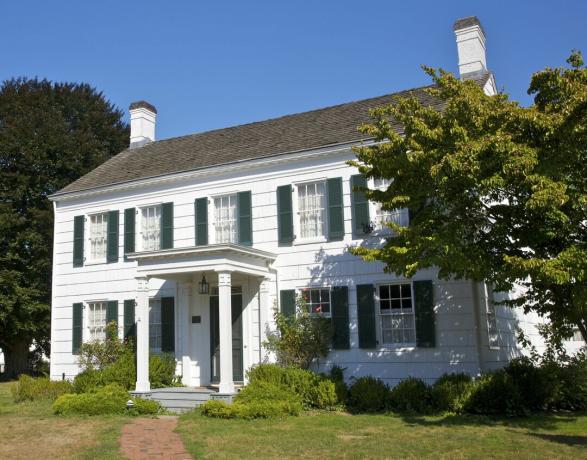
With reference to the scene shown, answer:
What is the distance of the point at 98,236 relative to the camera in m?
19.9

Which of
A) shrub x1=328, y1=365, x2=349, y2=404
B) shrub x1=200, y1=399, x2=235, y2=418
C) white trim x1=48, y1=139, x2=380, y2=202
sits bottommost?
shrub x1=200, y1=399, x2=235, y2=418

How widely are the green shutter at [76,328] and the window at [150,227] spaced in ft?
10.1

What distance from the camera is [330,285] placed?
52.2 feet

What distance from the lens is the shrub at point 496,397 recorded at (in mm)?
12539

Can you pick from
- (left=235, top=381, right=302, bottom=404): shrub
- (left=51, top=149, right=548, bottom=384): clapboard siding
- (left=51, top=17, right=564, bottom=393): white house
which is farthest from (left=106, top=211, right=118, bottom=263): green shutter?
(left=235, top=381, right=302, bottom=404): shrub

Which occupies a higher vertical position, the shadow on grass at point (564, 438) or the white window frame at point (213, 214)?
the white window frame at point (213, 214)

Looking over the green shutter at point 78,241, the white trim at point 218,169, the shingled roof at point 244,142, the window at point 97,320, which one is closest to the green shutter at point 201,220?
the white trim at point 218,169

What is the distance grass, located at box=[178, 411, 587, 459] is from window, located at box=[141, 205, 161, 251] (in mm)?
7071

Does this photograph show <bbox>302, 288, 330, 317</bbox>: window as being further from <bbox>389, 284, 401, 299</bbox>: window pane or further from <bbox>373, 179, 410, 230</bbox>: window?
<bbox>373, 179, 410, 230</bbox>: window

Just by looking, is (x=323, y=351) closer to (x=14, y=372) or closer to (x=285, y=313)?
(x=285, y=313)

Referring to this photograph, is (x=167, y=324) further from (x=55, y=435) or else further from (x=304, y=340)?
(x=55, y=435)

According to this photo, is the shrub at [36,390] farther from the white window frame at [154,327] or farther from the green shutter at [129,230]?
the green shutter at [129,230]

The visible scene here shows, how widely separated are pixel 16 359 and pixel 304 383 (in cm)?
1940

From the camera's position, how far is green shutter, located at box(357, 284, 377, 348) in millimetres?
15062
